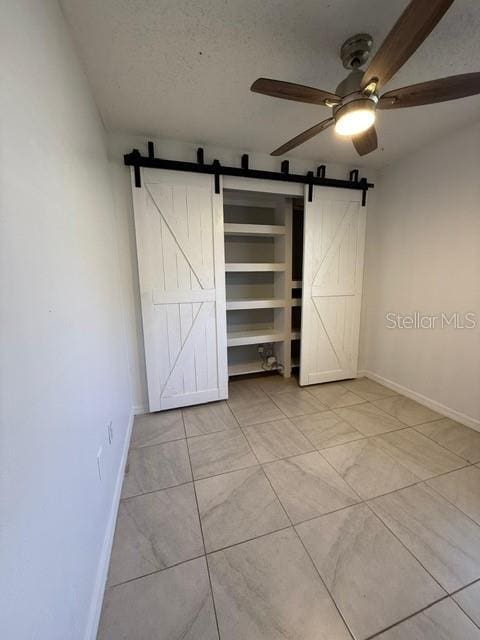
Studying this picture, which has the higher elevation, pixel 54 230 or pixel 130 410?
pixel 54 230

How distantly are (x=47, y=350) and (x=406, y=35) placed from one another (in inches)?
66.1

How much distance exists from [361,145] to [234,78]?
92cm

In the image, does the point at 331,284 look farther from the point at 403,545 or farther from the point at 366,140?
the point at 403,545

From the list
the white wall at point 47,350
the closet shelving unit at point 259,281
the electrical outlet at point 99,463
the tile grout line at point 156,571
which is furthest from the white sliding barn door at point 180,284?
the tile grout line at point 156,571

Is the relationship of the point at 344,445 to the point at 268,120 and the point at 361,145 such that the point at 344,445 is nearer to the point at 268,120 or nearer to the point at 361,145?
the point at 361,145

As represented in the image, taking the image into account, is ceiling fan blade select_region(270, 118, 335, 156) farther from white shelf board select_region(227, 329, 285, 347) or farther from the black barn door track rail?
white shelf board select_region(227, 329, 285, 347)

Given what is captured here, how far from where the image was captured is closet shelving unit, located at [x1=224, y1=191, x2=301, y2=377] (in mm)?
3021

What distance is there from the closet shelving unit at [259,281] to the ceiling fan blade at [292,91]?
1.53 meters

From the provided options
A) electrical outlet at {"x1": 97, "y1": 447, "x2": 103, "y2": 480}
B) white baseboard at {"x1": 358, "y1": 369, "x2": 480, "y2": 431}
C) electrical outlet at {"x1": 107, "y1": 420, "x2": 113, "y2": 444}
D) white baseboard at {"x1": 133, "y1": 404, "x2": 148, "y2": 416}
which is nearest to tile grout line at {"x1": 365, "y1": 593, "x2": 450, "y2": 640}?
electrical outlet at {"x1": 97, "y1": 447, "x2": 103, "y2": 480}

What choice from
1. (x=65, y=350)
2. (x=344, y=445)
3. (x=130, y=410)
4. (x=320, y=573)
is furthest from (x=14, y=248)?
(x=344, y=445)

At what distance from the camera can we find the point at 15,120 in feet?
2.32

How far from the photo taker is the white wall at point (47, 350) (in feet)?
1.99

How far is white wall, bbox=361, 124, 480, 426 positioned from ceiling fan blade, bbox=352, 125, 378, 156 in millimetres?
1113

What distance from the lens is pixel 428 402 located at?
8.63ft
